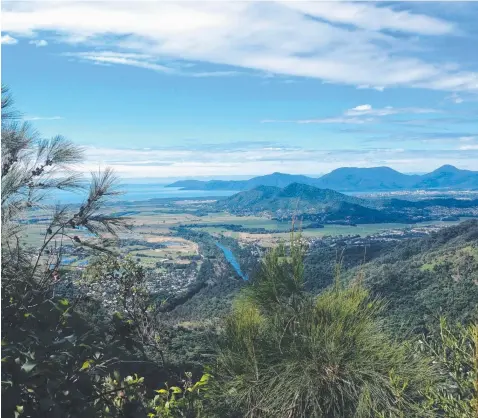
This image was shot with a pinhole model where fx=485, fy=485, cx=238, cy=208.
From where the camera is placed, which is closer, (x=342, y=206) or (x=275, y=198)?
(x=275, y=198)

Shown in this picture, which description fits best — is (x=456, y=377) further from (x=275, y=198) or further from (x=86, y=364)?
(x=275, y=198)

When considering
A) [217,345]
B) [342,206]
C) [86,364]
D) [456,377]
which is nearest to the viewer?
[86,364]

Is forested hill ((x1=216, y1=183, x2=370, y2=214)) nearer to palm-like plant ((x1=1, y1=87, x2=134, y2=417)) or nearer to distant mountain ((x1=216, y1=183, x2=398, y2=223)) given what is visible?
distant mountain ((x1=216, y1=183, x2=398, y2=223))

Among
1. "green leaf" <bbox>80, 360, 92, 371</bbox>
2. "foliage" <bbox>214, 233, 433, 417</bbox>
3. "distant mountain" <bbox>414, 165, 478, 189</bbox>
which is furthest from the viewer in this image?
"distant mountain" <bbox>414, 165, 478, 189</bbox>

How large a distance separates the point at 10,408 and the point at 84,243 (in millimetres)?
861

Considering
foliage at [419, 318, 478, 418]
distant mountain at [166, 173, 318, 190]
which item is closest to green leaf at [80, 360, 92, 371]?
foliage at [419, 318, 478, 418]

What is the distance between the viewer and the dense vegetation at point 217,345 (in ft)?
4.54

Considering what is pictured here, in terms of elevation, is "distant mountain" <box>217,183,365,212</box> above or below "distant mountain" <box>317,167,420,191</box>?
below

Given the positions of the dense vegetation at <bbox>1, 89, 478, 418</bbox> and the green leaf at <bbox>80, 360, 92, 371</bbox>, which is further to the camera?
the green leaf at <bbox>80, 360, 92, 371</bbox>

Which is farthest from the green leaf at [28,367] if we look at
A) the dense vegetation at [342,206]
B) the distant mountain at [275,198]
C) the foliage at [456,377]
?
the distant mountain at [275,198]

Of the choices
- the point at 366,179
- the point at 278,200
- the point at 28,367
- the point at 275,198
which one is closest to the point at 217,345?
the point at 28,367

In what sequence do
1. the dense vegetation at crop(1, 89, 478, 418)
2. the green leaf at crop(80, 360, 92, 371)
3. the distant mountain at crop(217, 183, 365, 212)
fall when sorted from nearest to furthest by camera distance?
the dense vegetation at crop(1, 89, 478, 418)
the green leaf at crop(80, 360, 92, 371)
the distant mountain at crop(217, 183, 365, 212)

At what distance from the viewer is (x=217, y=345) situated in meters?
2.41

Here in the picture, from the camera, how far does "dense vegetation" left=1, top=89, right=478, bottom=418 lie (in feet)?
4.54
